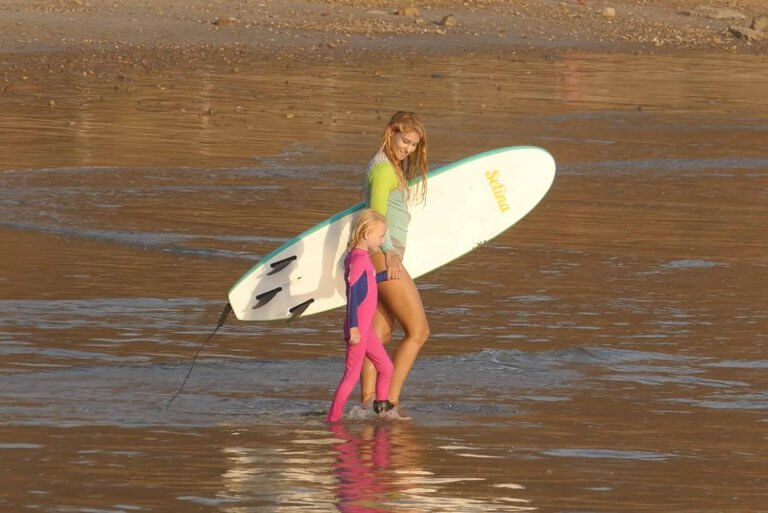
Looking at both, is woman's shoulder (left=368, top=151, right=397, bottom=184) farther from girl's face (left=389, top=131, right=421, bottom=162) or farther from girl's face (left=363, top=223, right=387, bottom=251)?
girl's face (left=363, top=223, right=387, bottom=251)

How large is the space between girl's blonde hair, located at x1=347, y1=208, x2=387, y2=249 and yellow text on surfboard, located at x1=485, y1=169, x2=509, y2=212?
198 cm

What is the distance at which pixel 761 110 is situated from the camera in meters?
25.7

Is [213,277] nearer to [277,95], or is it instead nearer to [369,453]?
[369,453]

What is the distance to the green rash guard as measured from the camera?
8.19 m

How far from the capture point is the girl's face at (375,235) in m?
8.02

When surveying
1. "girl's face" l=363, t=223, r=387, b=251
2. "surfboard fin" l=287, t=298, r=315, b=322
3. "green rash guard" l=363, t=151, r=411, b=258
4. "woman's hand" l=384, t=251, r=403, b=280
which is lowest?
"surfboard fin" l=287, t=298, r=315, b=322

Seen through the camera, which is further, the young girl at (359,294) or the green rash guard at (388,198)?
the green rash guard at (388,198)

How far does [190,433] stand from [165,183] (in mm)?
8764

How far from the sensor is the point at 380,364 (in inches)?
330

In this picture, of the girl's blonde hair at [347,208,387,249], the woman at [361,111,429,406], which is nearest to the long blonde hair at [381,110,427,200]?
the woman at [361,111,429,406]

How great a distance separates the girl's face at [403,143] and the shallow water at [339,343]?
47.8 inches

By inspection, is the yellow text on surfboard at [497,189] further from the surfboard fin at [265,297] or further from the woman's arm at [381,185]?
the woman's arm at [381,185]

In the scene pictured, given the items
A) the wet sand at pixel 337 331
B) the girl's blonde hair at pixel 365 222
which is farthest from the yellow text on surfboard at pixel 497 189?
the girl's blonde hair at pixel 365 222

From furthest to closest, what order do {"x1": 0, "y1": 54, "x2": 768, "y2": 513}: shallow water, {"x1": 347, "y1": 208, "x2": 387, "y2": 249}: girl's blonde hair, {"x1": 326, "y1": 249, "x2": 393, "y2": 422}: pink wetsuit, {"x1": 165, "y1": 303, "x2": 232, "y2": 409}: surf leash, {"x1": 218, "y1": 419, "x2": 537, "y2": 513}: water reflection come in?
{"x1": 165, "y1": 303, "x2": 232, "y2": 409}: surf leash, {"x1": 326, "y1": 249, "x2": 393, "y2": 422}: pink wetsuit, {"x1": 347, "y1": 208, "x2": 387, "y2": 249}: girl's blonde hair, {"x1": 0, "y1": 54, "x2": 768, "y2": 513}: shallow water, {"x1": 218, "y1": 419, "x2": 537, "y2": 513}: water reflection
